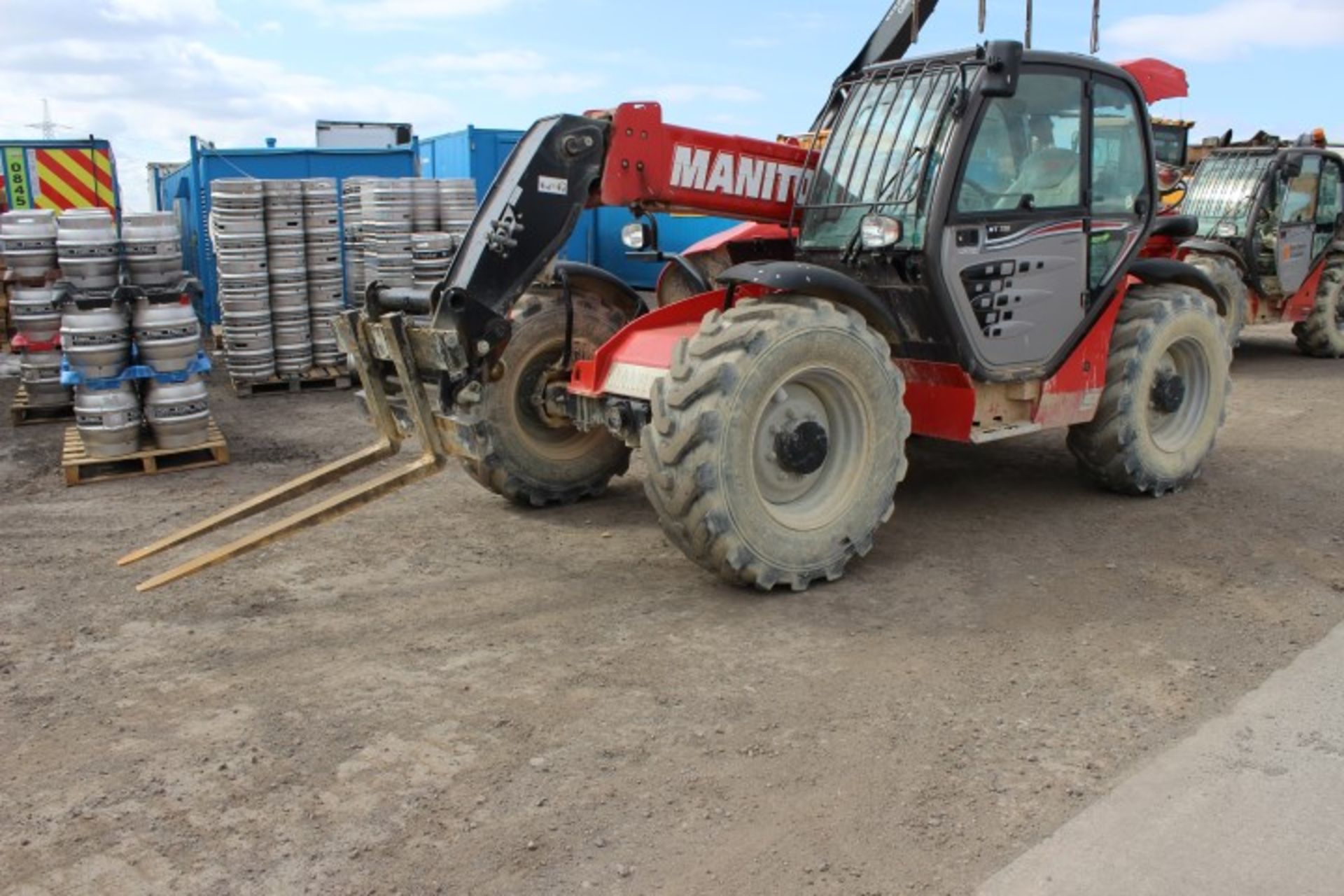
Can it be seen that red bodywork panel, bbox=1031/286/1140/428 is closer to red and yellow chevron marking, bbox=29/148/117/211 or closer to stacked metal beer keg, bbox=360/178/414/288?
stacked metal beer keg, bbox=360/178/414/288

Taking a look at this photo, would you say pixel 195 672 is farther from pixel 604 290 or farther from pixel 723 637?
pixel 604 290

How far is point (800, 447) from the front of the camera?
17.1 feet

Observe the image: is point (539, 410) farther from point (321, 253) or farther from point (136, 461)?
point (321, 253)

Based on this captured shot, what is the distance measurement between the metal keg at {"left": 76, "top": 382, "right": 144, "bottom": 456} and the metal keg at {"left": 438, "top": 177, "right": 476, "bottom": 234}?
3623 millimetres

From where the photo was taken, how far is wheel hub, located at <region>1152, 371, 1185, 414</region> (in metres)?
6.80

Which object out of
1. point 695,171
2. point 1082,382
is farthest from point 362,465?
point 1082,382

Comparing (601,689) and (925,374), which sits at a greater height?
(925,374)

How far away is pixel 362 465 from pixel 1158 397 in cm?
454

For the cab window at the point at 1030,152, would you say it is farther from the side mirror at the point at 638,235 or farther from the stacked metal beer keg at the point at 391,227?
the stacked metal beer keg at the point at 391,227

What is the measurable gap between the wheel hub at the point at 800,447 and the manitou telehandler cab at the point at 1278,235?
8286mm

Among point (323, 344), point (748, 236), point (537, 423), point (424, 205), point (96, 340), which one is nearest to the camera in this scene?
point (537, 423)

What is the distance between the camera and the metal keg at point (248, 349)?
10.3 metres

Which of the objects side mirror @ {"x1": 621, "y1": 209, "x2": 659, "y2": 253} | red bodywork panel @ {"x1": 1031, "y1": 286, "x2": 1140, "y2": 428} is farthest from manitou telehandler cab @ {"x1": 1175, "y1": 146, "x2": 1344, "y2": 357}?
side mirror @ {"x1": 621, "y1": 209, "x2": 659, "y2": 253}

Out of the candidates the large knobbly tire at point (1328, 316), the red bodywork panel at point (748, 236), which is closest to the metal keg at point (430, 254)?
the red bodywork panel at point (748, 236)
